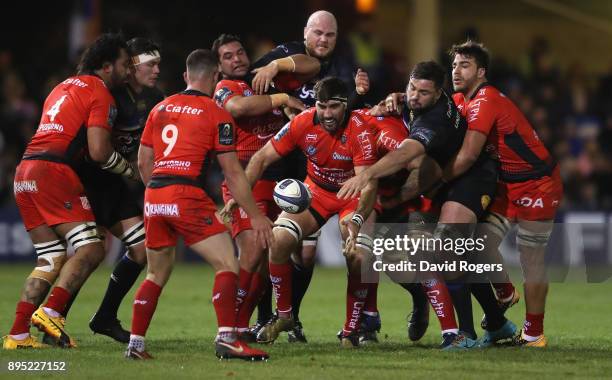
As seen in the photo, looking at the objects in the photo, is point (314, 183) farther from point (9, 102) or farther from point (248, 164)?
point (9, 102)

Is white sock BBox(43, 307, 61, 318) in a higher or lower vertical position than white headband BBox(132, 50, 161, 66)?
lower

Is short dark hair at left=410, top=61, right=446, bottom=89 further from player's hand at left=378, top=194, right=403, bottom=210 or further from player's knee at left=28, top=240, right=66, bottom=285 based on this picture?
player's knee at left=28, top=240, right=66, bottom=285

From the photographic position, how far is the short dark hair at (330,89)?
1012 centimetres

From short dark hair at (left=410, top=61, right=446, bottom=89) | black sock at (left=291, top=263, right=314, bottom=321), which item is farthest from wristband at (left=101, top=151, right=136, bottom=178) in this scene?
short dark hair at (left=410, top=61, right=446, bottom=89)

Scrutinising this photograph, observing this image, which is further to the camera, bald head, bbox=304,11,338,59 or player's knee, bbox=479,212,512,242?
bald head, bbox=304,11,338,59

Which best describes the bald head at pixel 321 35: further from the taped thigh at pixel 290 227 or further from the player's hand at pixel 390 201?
the taped thigh at pixel 290 227

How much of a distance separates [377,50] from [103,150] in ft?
40.3

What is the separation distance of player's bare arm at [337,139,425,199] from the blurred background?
379 inches

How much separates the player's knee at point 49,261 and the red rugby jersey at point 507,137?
3.70m

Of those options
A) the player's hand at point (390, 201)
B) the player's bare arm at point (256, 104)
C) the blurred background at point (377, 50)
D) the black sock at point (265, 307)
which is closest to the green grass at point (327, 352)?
the black sock at point (265, 307)

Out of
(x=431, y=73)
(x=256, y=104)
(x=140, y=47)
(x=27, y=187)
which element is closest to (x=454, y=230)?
(x=431, y=73)

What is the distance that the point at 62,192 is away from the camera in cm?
1016

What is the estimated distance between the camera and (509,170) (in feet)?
34.8

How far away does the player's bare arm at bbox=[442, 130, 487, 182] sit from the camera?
Answer: 33.6ft
